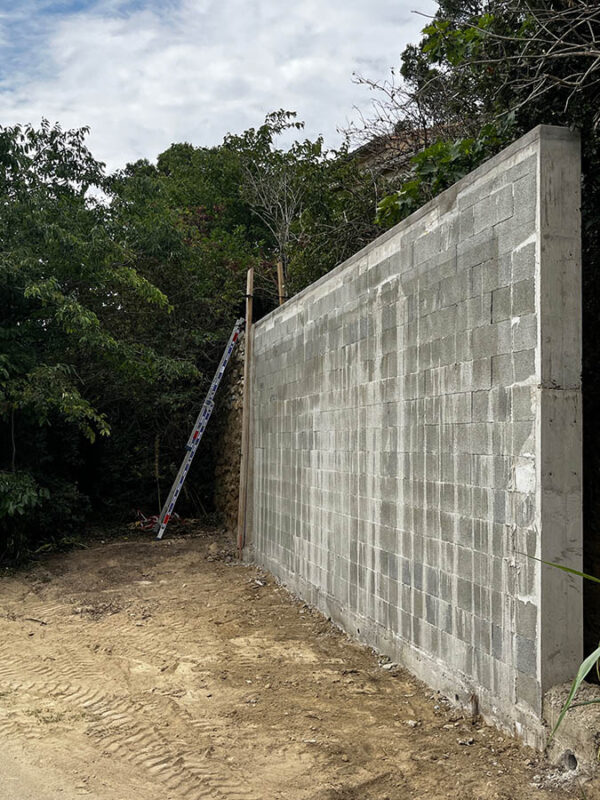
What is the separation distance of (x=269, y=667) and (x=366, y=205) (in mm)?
6041

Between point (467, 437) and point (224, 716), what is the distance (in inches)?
85.3

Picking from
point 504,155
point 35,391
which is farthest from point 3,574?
point 504,155

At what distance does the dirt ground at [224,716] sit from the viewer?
3418 mm

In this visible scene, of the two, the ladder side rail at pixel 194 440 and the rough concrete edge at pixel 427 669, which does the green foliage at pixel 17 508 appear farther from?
the rough concrete edge at pixel 427 669

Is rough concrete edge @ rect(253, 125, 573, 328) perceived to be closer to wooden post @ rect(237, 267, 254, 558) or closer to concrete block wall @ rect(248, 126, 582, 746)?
concrete block wall @ rect(248, 126, 582, 746)

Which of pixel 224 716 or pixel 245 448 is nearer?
pixel 224 716

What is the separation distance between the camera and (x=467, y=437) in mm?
4184

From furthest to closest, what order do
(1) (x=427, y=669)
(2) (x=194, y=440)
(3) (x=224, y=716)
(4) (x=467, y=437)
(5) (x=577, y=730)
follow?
(2) (x=194, y=440) < (1) (x=427, y=669) < (3) (x=224, y=716) < (4) (x=467, y=437) < (5) (x=577, y=730)

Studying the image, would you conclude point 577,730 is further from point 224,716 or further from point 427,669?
point 224,716

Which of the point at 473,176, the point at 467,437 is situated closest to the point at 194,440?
the point at 467,437

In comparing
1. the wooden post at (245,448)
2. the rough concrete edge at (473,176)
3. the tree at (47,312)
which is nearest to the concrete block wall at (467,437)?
the rough concrete edge at (473,176)

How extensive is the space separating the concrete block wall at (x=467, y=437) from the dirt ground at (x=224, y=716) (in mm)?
287

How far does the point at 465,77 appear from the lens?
20.8ft

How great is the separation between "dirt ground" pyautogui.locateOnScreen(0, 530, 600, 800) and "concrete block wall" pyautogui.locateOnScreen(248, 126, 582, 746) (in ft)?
0.94
